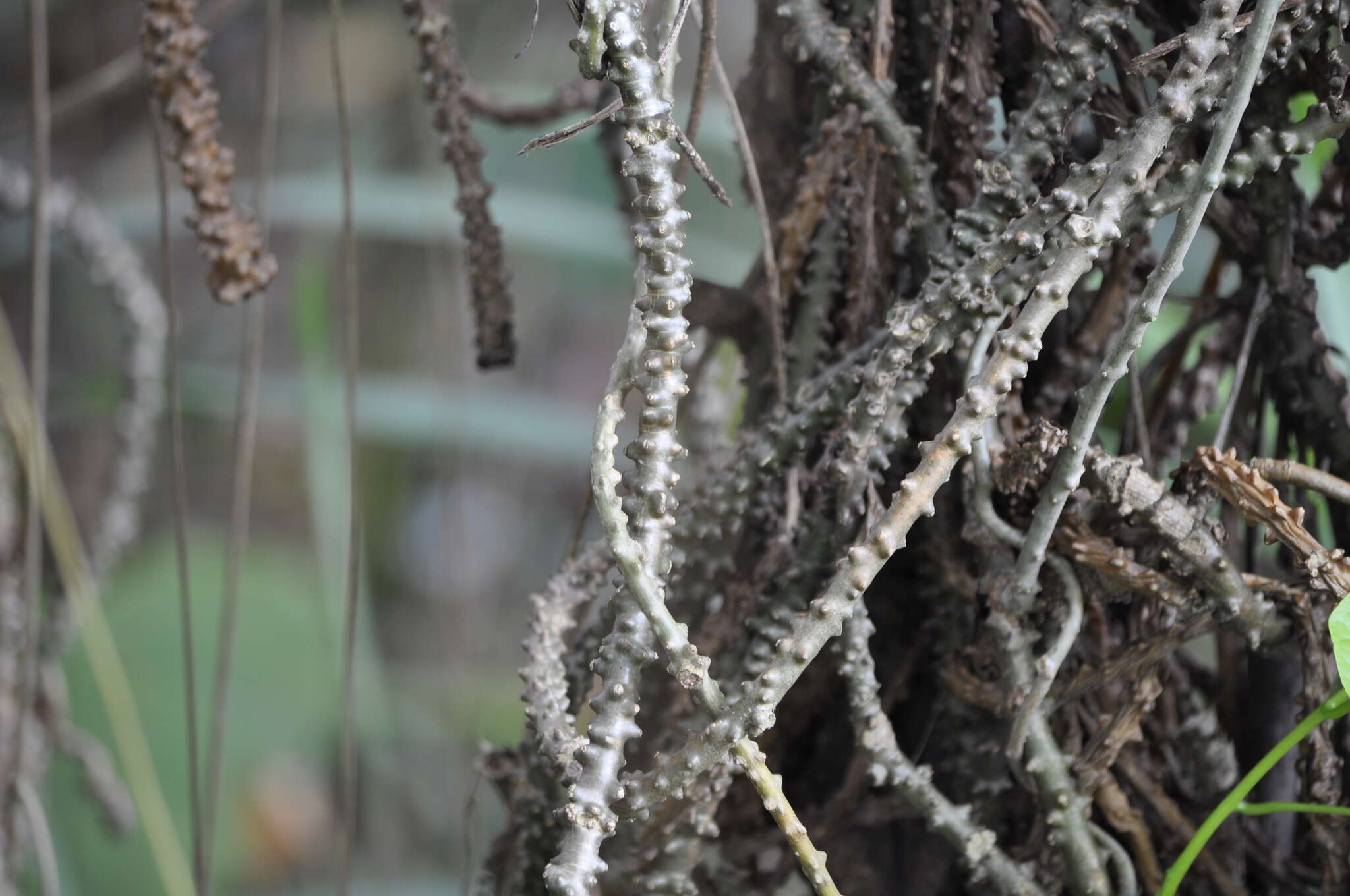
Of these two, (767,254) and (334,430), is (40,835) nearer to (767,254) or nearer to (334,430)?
→ (767,254)

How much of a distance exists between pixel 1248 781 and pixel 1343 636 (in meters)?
0.06

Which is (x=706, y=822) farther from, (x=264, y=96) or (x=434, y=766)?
(x=434, y=766)

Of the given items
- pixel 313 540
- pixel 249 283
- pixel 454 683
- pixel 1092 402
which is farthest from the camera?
pixel 313 540

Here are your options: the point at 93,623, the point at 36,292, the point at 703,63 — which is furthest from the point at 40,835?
the point at 703,63

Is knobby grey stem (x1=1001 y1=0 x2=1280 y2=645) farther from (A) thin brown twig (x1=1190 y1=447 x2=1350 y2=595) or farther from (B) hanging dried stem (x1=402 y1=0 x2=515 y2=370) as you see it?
(B) hanging dried stem (x1=402 y1=0 x2=515 y2=370)

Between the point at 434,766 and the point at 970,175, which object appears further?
Result: the point at 434,766

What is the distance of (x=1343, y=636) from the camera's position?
8.5 inches

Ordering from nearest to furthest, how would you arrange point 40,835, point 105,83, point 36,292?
point 36,292 < point 40,835 < point 105,83

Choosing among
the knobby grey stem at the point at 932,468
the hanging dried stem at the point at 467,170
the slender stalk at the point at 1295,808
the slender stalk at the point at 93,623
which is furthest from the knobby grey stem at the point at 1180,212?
the slender stalk at the point at 93,623

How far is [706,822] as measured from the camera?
0.89ft

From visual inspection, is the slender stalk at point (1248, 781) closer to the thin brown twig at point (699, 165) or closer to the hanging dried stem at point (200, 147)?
A: the thin brown twig at point (699, 165)

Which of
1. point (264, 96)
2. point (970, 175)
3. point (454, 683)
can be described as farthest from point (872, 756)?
point (454, 683)

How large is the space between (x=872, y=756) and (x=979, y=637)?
0.06 m

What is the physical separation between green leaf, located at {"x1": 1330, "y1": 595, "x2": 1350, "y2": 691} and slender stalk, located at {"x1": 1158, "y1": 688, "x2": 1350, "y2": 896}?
0.03 metres
